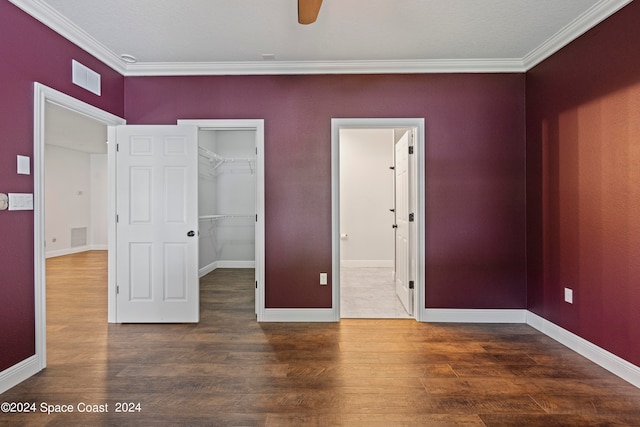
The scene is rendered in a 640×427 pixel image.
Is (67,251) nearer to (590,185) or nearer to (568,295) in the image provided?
(568,295)

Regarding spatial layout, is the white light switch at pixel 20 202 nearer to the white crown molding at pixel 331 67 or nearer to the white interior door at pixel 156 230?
the white interior door at pixel 156 230

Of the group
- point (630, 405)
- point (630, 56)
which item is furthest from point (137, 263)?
point (630, 56)

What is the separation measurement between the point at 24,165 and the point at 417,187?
343 cm

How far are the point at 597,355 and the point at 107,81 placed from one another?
5.08 metres

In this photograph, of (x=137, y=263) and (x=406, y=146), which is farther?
(x=406, y=146)

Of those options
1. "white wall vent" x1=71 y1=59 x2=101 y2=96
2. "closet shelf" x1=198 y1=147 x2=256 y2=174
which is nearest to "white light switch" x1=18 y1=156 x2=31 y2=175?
"white wall vent" x1=71 y1=59 x2=101 y2=96

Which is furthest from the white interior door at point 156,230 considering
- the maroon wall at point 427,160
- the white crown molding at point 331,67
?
the white crown molding at point 331,67

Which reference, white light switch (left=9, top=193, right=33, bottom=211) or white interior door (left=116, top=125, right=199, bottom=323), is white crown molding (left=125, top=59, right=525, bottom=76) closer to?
white interior door (left=116, top=125, right=199, bottom=323)

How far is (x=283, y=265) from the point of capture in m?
3.47

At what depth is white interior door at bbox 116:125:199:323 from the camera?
3.37m

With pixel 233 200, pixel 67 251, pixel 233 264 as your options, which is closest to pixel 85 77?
pixel 233 200

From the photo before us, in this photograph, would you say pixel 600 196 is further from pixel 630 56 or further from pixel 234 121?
pixel 234 121

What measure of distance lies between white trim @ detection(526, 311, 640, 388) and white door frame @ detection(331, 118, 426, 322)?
3.66 feet

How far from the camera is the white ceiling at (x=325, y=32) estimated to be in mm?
2438
